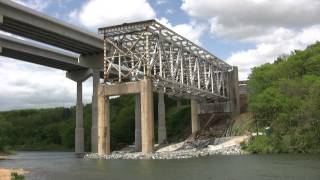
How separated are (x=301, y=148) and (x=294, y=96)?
9.49 m

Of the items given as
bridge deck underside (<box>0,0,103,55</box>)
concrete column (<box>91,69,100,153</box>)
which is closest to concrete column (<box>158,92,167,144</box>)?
concrete column (<box>91,69,100,153</box>)

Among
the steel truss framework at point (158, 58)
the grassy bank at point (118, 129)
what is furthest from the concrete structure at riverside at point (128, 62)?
the grassy bank at point (118, 129)

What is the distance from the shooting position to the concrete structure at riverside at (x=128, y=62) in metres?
78.9

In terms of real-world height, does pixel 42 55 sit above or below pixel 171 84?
above

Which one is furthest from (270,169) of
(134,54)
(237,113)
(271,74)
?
(237,113)

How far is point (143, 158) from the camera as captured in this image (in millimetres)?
71438

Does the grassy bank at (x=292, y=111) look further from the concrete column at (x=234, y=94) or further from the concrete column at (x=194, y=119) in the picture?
the concrete column at (x=234, y=94)

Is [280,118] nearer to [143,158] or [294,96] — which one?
[294,96]

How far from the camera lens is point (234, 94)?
403ft

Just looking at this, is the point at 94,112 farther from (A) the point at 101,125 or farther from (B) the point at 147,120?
(B) the point at 147,120

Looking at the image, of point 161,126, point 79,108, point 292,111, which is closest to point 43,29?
point 79,108

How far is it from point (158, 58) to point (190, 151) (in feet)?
56.9

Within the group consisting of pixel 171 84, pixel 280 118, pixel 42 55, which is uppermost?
pixel 42 55

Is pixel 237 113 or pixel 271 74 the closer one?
pixel 271 74
